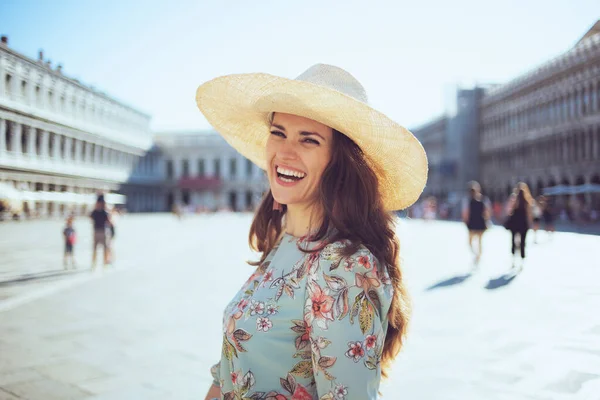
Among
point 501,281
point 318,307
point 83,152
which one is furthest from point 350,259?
point 83,152

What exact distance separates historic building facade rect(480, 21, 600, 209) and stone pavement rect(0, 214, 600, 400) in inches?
919

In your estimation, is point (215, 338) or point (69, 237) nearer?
point (215, 338)

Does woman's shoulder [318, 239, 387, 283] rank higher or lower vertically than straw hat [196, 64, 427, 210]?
lower

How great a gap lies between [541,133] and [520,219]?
29.5 meters

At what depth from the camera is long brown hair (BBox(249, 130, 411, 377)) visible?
1.42 metres

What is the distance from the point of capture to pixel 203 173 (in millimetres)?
71125

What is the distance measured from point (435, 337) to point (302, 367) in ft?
10.5

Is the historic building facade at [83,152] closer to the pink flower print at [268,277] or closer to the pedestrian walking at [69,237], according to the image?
the pedestrian walking at [69,237]

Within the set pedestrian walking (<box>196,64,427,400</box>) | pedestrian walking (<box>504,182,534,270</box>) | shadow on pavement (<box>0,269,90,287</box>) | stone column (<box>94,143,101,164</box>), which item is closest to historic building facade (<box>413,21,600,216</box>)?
pedestrian walking (<box>504,182,534,270</box>)

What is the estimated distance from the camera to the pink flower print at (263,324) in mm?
1401

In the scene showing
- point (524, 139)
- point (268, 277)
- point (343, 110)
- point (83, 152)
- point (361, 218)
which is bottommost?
point (268, 277)

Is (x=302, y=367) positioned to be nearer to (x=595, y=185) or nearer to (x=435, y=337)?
(x=435, y=337)

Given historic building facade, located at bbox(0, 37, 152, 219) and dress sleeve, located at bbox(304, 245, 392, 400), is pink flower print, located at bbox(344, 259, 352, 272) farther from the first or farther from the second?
historic building facade, located at bbox(0, 37, 152, 219)

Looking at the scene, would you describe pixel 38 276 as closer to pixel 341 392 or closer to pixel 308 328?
pixel 308 328
